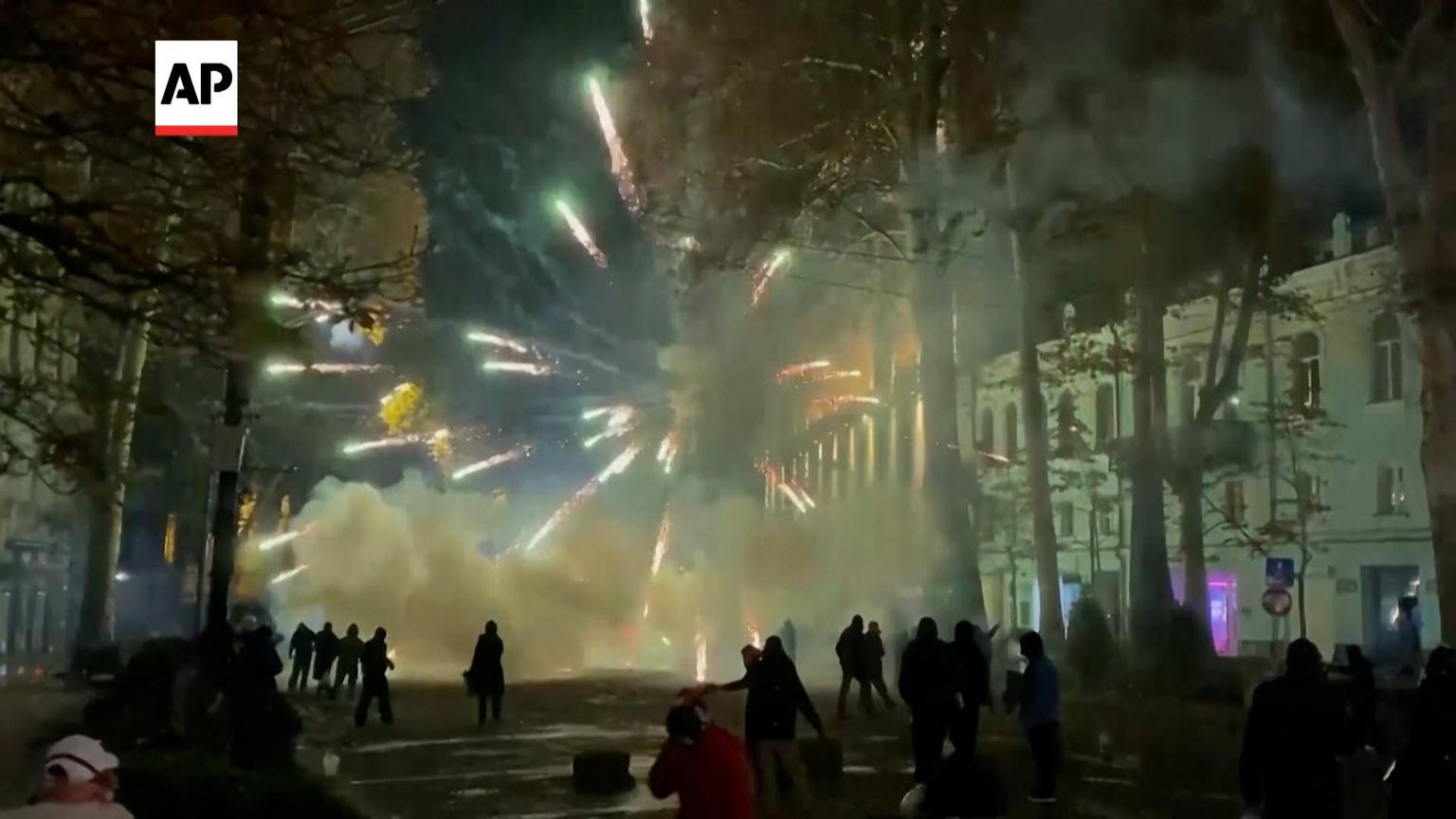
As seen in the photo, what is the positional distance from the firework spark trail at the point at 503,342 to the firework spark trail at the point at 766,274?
7542 mm

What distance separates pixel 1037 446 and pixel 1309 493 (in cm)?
1100

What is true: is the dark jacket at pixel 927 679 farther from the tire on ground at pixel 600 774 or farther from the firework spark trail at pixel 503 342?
the firework spark trail at pixel 503 342

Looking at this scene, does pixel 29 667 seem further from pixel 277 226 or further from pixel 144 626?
pixel 277 226

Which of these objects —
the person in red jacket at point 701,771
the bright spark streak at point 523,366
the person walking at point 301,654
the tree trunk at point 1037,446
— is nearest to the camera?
the person in red jacket at point 701,771

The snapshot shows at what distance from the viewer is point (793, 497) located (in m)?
47.1

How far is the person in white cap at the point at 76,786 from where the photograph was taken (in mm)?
4812

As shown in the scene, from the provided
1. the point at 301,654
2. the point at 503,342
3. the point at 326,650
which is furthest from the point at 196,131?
the point at 503,342

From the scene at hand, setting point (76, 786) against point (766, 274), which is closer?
point (76, 786)

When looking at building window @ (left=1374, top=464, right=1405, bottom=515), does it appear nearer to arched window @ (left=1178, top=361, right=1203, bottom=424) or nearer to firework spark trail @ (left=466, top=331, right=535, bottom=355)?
arched window @ (left=1178, top=361, right=1203, bottom=424)

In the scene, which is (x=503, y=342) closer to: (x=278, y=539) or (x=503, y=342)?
(x=503, y=342)

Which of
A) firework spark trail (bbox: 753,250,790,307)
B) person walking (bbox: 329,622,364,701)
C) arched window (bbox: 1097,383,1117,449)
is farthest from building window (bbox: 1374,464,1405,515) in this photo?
person walking (bbox: 329,622,364,701)

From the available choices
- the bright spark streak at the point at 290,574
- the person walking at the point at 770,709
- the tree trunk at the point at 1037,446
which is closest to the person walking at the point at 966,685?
the person walking at the point at 770,709

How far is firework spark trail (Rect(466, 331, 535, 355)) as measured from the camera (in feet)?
151

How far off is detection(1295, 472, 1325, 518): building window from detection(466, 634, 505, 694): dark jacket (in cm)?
2248
